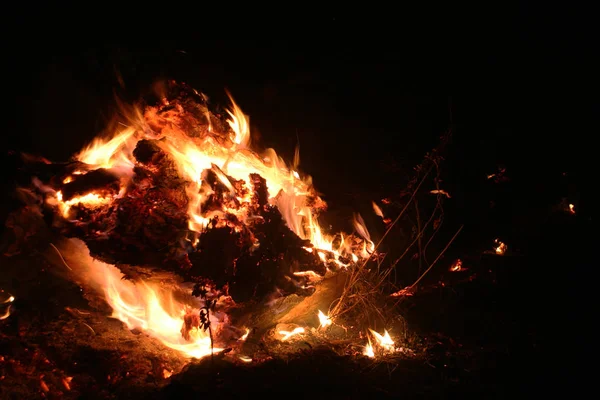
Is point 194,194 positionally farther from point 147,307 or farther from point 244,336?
point 244,336

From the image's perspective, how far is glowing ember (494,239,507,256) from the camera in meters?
5.05

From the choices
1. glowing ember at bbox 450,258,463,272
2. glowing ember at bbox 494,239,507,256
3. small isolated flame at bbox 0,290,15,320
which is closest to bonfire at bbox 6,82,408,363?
small isolated flame at bbox 0,290,15,320

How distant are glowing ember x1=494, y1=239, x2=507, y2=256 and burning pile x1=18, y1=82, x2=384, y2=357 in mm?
2342

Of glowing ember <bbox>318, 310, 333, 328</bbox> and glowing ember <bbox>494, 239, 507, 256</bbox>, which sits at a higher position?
glowing ember <bbox>494, 239, 507, 256</bbox>

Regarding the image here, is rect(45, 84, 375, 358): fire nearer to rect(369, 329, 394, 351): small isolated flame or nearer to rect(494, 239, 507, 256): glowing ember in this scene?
rect(369, 329, 394, 351): small isolated flame

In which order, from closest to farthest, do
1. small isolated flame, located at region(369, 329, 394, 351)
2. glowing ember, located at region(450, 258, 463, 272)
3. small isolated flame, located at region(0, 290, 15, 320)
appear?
small isolated flame, located at region(0, 290, 15, 320) < small isolated flame, located at region(369, 329, 394, 351) < glowing ember, located at region(450, 258, 463, 272)

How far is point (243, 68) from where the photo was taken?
5301 mm

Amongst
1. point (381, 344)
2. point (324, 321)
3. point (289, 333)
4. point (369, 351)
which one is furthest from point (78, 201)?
point (381, 344)

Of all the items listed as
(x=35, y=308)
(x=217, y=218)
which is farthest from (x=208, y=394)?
(x=35, y=308)

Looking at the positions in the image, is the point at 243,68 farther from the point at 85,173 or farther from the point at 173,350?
the point at 173,350

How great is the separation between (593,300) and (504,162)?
235 cm

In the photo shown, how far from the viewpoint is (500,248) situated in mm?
5066

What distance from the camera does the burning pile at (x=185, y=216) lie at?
3.16m

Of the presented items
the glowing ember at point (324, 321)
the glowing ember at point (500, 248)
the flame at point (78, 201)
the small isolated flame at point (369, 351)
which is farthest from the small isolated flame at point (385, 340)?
the flame at point (78, 201)
